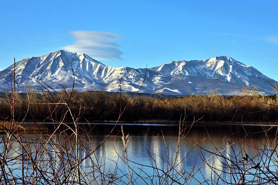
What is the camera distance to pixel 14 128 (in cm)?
296

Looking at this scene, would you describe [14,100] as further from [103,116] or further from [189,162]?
[103,116]

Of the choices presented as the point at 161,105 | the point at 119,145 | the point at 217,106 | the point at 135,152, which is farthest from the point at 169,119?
the point at 135,152

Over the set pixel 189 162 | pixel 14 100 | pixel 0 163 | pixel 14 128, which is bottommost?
pixel 189 162

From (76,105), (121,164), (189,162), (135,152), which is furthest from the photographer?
(76,105)

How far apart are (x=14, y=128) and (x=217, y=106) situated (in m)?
54.6

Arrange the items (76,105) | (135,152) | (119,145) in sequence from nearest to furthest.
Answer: (135,152) → (119,145) → (76,105)

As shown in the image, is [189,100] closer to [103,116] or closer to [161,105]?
[161,105]

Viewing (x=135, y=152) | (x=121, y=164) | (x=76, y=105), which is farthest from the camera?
(x=76, y=105)

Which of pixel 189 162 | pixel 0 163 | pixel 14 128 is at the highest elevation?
pixel 14 128

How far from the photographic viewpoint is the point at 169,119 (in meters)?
56.2

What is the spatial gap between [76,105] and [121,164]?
31.8m

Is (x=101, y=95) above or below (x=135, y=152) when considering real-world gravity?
above

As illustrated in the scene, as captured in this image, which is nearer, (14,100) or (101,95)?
(14,100)

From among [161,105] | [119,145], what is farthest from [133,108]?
[119,145]
